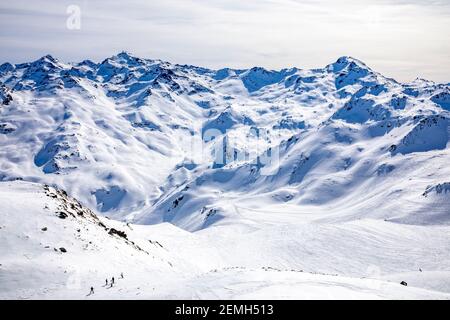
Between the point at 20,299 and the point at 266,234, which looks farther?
the point at 266,234

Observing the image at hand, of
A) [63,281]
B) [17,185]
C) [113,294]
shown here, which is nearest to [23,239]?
[63,281]

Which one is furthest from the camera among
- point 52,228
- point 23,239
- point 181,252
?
point 181,252

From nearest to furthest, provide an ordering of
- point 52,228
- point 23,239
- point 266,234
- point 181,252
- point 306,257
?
point 23,239, point 52,228, point 181,252, point 306,257, point 266,234

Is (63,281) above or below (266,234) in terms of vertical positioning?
above

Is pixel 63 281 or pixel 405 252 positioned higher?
pixel 63 281
